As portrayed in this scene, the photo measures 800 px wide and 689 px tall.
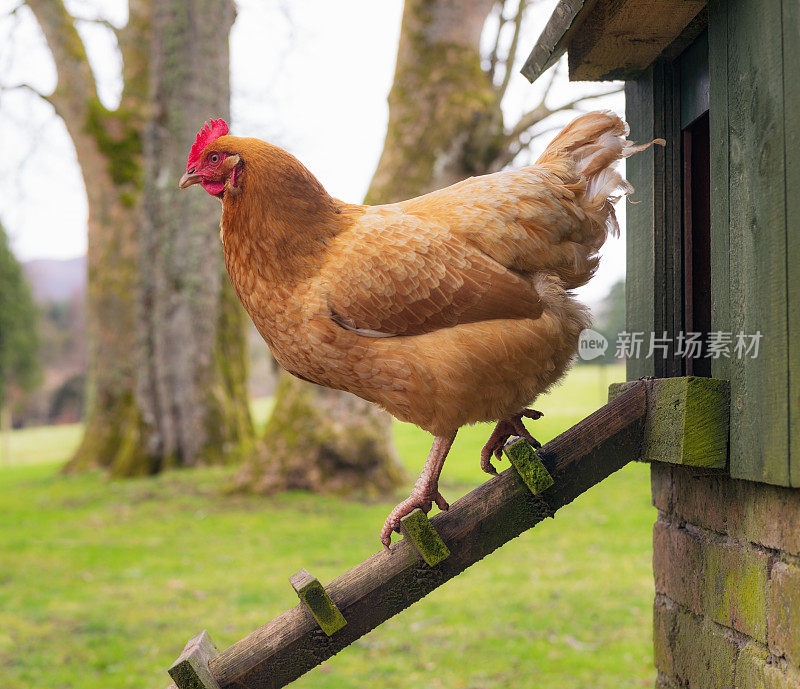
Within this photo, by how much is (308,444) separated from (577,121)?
6.53 m

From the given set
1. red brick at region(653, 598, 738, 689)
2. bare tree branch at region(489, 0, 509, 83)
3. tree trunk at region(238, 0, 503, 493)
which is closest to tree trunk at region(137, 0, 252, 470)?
tree trunk at region(238, 0, 503, 493)

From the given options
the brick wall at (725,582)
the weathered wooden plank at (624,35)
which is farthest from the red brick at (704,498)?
the weathered wooden plank at (624,35)

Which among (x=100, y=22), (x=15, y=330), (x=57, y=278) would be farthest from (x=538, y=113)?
(x=57, y=278)

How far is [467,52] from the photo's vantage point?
26.4ft

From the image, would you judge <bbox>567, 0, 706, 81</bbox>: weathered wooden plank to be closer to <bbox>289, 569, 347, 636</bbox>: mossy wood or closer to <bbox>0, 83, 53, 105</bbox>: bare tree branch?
<bbox>289, 569, 347, 636</bbox>: mossy wood

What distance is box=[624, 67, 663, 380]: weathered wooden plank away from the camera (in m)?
2.68

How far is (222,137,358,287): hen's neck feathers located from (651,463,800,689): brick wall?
4.78 feet

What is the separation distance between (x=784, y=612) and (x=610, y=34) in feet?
6.04

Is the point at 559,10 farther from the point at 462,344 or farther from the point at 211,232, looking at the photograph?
the point at 211,232

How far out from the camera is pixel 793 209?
1.87 m

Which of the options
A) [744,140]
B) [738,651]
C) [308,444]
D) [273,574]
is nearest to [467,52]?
[308,444]

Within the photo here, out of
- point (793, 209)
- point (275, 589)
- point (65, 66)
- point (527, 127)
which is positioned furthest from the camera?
point (65, 66)

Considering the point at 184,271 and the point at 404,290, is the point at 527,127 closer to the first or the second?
the point at 184,271

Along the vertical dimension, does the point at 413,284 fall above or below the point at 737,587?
above
